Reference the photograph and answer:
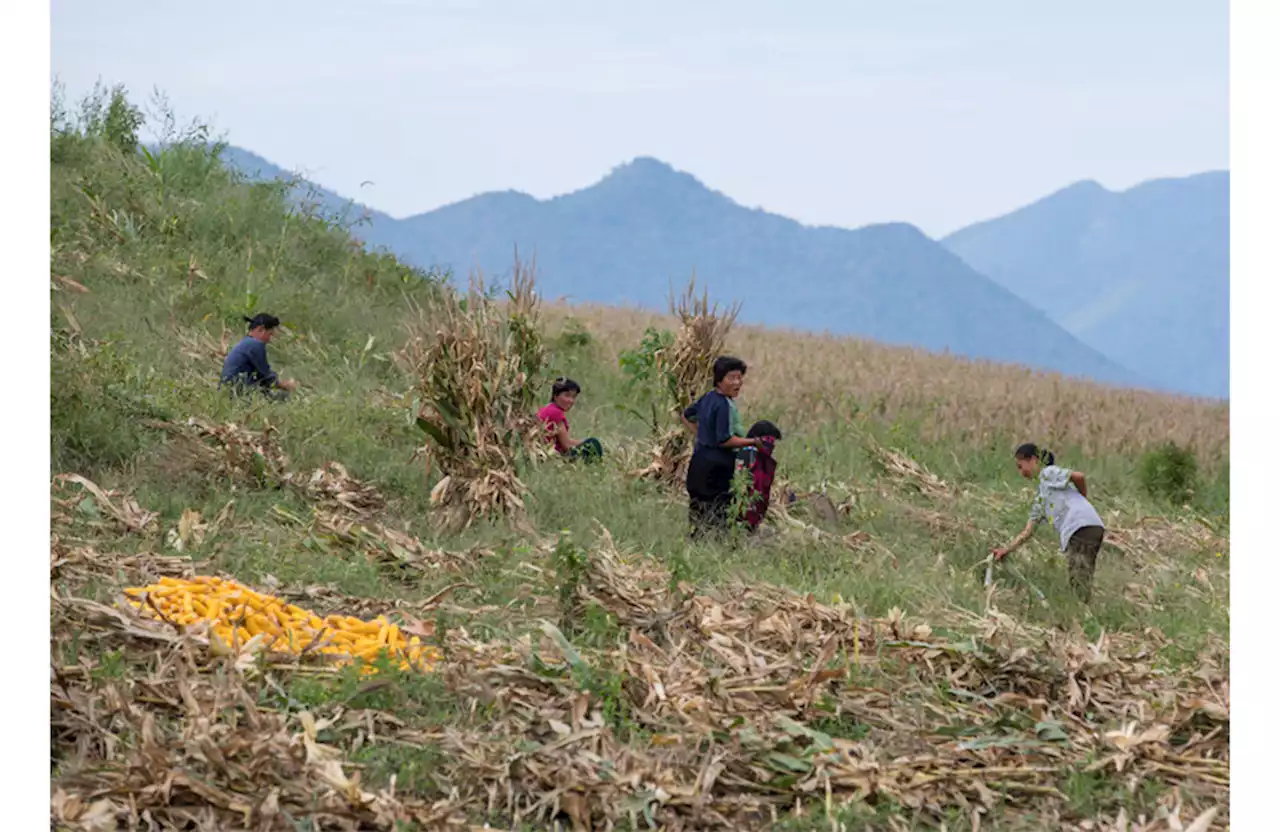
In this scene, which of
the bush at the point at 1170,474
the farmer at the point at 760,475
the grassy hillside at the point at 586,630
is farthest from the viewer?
the bush at the point at 1170,474

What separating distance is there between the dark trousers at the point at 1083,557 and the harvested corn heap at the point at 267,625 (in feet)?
15.1

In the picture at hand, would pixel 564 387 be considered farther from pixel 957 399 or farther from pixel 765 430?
pixel 957 399

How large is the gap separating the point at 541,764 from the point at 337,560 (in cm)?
354

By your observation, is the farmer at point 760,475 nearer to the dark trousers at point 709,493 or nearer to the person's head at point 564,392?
the dark trousers at point 709,493

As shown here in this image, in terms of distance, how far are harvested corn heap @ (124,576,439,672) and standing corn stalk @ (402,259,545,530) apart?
2.88 m

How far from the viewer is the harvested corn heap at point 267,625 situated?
619cm

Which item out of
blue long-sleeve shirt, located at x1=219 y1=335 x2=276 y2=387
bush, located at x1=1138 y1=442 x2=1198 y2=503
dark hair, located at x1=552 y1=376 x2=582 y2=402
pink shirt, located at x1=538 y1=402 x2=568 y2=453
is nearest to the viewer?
dark hair, located at x1=552 y1=376 x2=582 y2=402

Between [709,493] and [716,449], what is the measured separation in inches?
12.9

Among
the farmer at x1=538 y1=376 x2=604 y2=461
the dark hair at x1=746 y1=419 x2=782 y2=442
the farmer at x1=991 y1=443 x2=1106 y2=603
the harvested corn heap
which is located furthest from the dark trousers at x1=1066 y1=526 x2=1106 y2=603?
the harvested corn heap

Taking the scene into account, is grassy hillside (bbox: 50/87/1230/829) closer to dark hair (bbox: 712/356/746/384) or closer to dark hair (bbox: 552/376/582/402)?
dark hair (bbox: 552/376/582/402)

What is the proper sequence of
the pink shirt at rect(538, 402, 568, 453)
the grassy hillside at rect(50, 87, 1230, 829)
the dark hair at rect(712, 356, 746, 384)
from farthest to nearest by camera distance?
the pink shirt at rect(538, 402, 568, 453) → the dark hair at rect(712, 356, 746, 384) → the grassy hillside at rect(50, 87, 1230, 829)

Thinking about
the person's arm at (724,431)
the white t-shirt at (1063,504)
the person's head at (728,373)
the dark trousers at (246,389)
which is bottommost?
the white t-shirt at (1063,504)

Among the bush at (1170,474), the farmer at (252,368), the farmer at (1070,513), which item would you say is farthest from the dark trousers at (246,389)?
the bush at (1170,474)

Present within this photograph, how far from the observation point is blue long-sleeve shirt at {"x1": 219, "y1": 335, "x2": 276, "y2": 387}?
1271 cm
